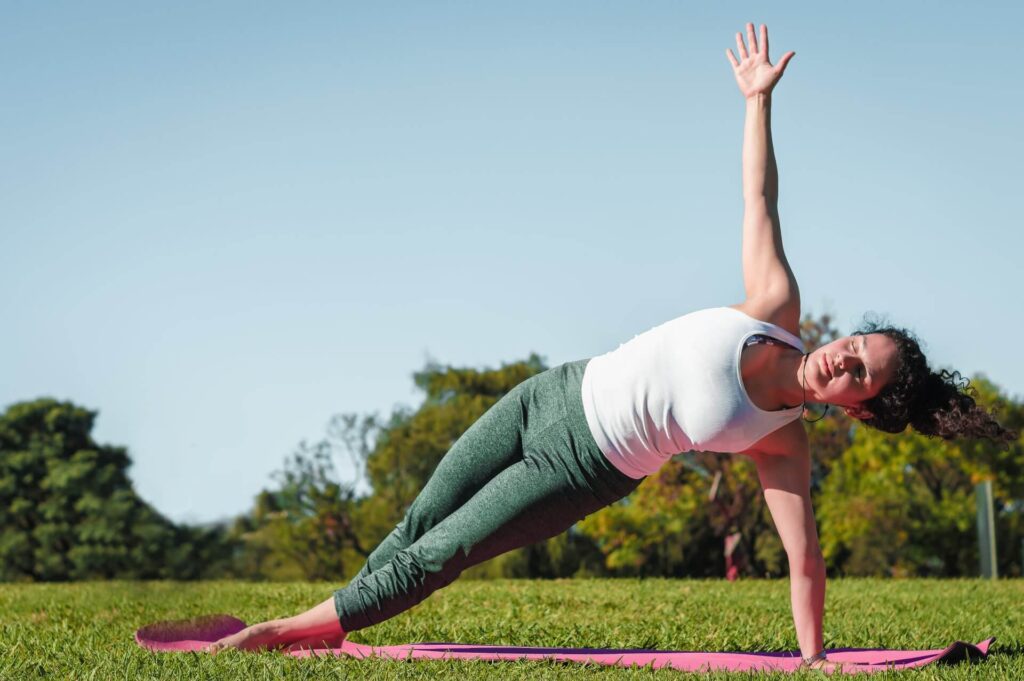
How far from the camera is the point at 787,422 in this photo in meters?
3.40

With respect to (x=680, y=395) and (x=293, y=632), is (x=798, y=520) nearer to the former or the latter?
(x=680, y=395)

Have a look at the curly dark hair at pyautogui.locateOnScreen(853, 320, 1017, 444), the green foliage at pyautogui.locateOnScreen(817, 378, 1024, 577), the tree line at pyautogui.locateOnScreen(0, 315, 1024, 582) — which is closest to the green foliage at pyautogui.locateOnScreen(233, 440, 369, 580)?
the tree line at pyautogui.locateOnScreen(0, 315, 1024, 582)

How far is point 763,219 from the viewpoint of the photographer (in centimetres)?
345

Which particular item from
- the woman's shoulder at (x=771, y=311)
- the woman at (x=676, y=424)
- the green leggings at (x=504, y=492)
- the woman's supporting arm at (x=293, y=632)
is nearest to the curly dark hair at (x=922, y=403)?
the woman at (x=676, y=424)

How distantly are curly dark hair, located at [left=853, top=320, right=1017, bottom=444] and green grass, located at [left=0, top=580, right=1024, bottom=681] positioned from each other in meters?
0.77

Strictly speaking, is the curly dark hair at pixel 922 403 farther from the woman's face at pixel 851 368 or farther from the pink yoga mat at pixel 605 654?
the pink yoga mat at pixel 605 654

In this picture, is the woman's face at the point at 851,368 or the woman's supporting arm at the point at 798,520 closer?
the woman's face at the point at 851,368

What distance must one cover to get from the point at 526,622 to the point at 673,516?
15.2m

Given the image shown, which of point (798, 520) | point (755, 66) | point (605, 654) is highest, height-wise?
point (755, 66)

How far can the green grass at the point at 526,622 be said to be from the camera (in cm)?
315

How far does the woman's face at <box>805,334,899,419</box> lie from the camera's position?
129 inches

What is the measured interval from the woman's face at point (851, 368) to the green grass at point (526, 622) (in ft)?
2.90

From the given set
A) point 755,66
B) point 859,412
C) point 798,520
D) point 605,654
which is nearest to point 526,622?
point 605,654

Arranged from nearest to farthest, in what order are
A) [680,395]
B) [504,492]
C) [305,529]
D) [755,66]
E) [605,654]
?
[680,395] → [504,492] → [605,654] → [755,66] → [305,529]
